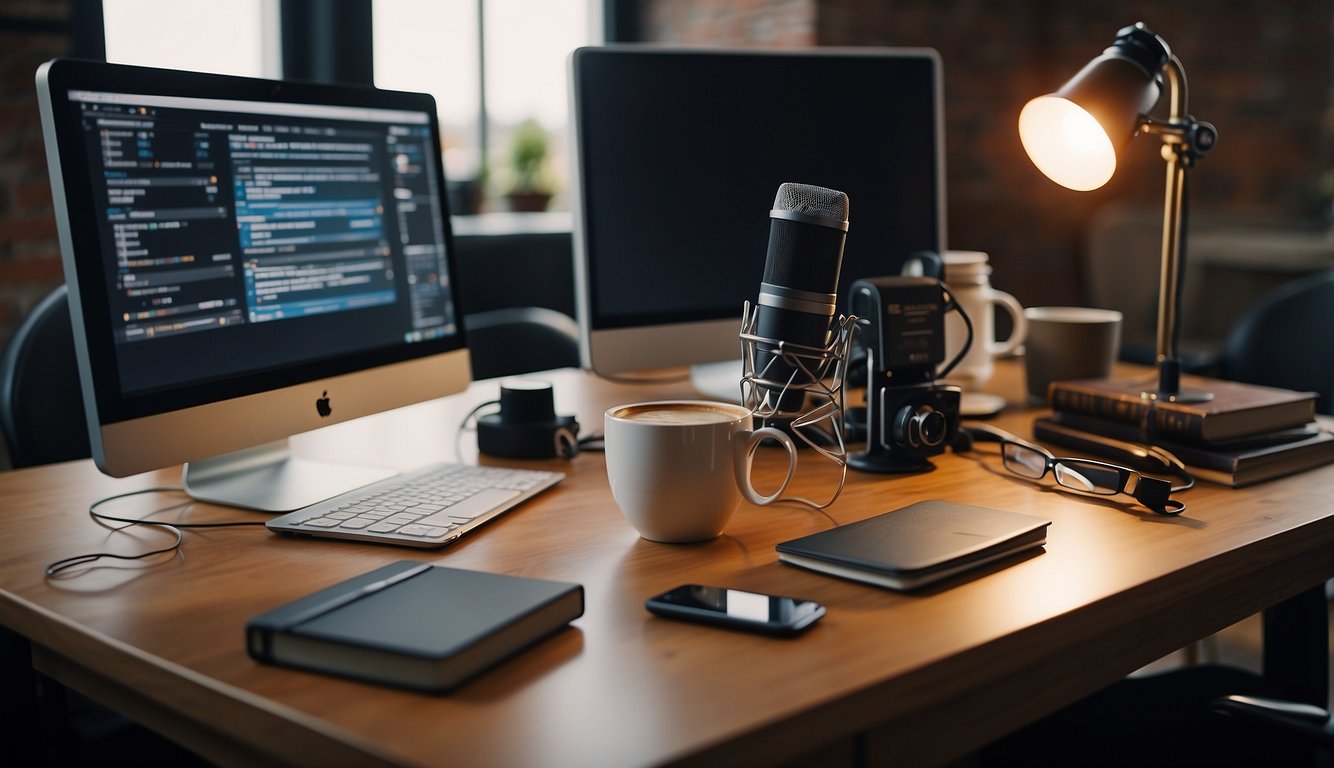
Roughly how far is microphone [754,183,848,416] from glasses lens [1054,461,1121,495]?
28 cm

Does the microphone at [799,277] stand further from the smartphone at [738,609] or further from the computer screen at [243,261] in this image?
the computer screen at [243,261]

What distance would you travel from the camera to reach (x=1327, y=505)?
1.11 meters

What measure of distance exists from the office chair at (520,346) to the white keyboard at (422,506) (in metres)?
0.81

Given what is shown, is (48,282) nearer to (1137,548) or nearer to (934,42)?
(1137,548)

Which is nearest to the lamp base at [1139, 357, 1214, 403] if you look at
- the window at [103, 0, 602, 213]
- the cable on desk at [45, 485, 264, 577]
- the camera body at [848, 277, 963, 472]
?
the camera body at [848, 277, 963, 472]

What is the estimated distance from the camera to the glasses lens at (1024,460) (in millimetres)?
1201

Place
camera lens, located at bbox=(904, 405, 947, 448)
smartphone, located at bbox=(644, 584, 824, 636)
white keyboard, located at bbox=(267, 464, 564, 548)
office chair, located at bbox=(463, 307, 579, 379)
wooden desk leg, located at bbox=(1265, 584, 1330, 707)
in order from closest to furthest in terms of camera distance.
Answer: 1. smartphone, located at bbox=(644, 584, 824, 636)
2. white keyboard, located at bbox=(267, 464, 564, 548)
3. camera lens, located at bbox=(904, 405, 947, 448)
4. wooden desk leg, located at bbox=(1265, 584, 1330, 707)
5. office chair, located at bbox=(463, 307, 579, 379)

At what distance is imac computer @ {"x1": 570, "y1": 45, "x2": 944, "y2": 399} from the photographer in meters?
1.48

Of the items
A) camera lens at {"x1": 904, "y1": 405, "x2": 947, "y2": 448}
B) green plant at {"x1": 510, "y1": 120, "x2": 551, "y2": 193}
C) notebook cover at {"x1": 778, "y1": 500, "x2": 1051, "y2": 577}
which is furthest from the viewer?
green plant at {"x1": 510, "y1": 120, "x2": 551, "y2": 193}

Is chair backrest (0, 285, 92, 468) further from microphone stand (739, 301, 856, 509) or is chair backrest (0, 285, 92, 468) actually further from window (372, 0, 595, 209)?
window (372, 0, 595, 209)

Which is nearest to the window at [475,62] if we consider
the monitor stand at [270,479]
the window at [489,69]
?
the window at [489,69]

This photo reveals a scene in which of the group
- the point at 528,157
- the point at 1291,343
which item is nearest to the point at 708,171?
the point at 1291,343

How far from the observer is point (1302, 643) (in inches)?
53.6

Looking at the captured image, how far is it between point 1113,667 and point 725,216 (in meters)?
Answer: 0.83
